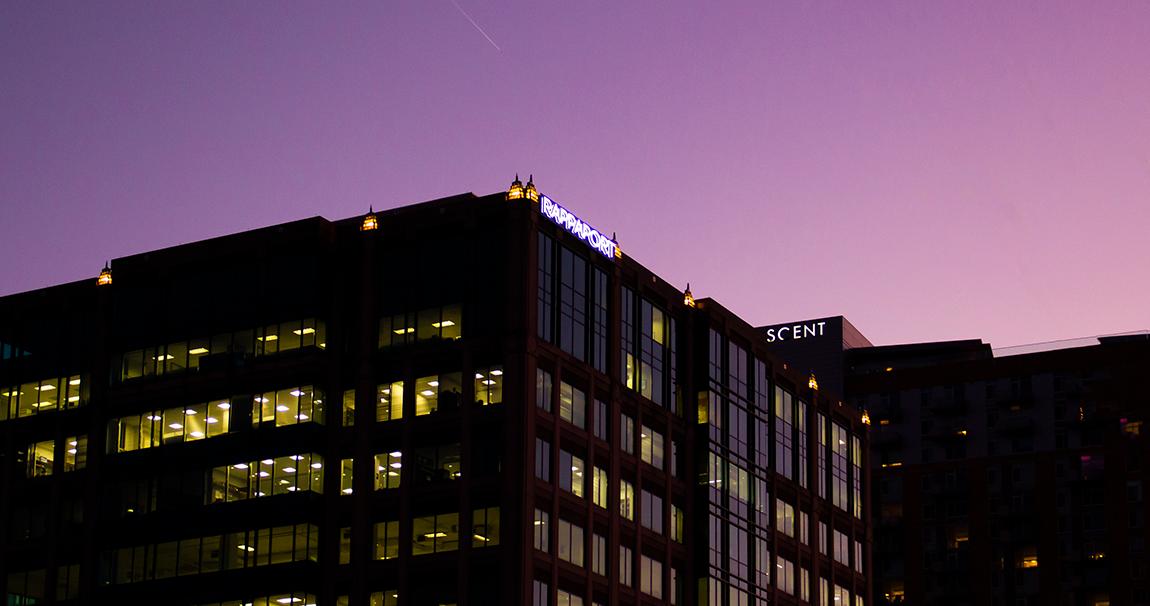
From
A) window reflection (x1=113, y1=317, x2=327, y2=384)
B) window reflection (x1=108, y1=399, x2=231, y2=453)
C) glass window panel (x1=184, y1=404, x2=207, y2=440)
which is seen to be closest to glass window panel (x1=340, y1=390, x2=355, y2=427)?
window reflection (x1=113, y1=317, x2=327, y2=384)

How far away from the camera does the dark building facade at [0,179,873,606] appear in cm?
10381

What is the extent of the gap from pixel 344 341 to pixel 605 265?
18.5m

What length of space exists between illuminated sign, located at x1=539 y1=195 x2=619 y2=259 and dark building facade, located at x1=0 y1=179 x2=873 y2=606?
0.77 feet

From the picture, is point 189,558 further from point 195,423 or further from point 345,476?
point 345,476

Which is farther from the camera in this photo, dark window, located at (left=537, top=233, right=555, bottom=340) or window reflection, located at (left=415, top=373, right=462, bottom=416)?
dark window, located at (left=537, top=233, right=555, bottom=340)

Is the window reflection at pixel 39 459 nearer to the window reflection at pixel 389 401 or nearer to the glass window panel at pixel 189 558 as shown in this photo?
the glass window panel at pixel 189 558

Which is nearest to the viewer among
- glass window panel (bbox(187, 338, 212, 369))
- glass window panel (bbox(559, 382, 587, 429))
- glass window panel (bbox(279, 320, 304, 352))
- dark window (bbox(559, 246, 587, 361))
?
glass window panel (bbox(559, 382, 587, 429))

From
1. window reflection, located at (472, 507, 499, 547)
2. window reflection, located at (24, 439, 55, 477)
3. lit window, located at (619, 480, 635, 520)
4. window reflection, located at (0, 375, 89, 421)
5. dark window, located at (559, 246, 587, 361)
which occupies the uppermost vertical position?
dark window, located at (559, 246, 587, 361)

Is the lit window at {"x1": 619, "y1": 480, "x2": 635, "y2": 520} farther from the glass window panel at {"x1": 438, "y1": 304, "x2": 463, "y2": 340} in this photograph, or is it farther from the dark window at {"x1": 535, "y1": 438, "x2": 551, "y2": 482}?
the glass window panel at {"x1": 438, "y1": 304, "x2": 463, "y2": 340}

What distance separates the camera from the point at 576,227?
113 metres

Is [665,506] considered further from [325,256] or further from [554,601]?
[325,256]

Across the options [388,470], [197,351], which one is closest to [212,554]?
[388,470]

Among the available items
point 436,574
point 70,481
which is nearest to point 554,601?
point 436,574

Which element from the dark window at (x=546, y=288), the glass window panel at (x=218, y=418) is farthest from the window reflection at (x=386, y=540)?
the dark window at (x=546, y=288)
